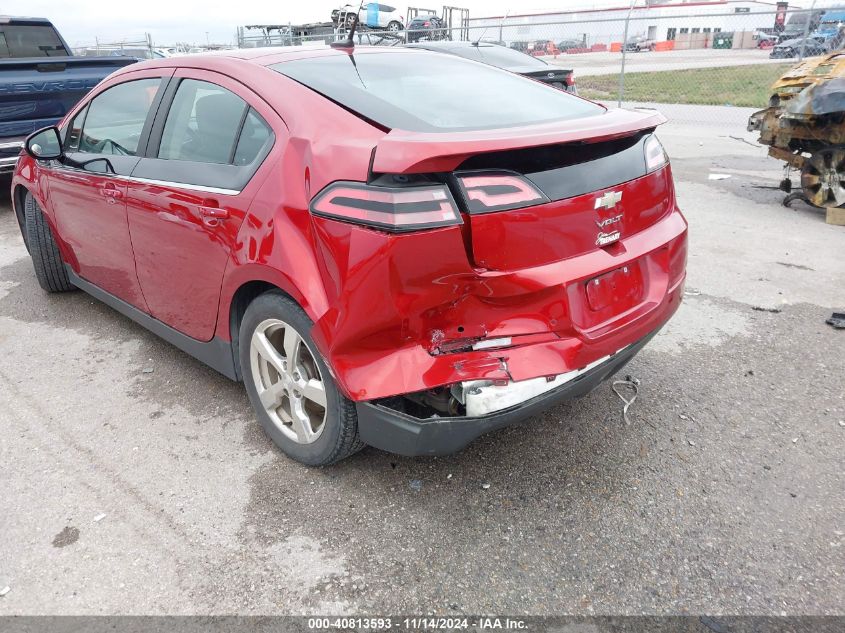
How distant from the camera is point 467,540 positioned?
92.5 inches

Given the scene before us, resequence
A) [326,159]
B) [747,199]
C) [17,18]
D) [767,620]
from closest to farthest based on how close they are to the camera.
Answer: [767,620] → [326,159] → [747,199] → [17,18]

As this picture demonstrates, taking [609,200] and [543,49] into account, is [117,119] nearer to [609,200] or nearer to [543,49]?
[609,200]

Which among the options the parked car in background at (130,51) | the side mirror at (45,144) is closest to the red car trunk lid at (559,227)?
the side mirror at (45,144)

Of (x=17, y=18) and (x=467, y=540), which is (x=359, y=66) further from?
(x=17, y=18)

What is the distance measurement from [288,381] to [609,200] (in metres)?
1.45

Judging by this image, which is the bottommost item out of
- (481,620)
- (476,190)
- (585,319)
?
(481,620)

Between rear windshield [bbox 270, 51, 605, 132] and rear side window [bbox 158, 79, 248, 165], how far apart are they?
0.28 meters

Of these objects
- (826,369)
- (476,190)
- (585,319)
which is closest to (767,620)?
(585,319)

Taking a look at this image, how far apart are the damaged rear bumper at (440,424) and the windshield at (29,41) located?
9.10 m

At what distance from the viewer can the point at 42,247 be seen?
4.51 meters

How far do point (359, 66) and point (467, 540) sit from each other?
2.06m

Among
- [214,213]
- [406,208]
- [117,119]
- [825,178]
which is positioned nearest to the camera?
[406,208]

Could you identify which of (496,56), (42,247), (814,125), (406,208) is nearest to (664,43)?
(496,56)

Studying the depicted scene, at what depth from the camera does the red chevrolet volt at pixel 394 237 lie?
2.05 metres
